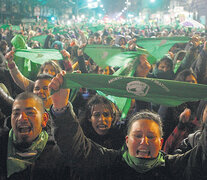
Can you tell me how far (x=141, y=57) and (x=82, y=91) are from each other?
3.37 feet

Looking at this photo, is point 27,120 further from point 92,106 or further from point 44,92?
point 44,92

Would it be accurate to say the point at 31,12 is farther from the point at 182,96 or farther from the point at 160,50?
the point at 182,96

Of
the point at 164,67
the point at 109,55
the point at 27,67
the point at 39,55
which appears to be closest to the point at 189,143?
the point at 164,67

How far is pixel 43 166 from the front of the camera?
2.97m

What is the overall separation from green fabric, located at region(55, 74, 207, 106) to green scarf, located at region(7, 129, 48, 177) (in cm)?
63

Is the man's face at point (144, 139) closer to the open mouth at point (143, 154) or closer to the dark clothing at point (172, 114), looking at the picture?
the open mouth at point (143, 154)

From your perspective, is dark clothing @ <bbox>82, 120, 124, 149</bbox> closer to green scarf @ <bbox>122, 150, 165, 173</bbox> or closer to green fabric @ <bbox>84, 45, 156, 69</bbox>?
green scarf @ <bbox>122, 150, 165, 173</bbox>

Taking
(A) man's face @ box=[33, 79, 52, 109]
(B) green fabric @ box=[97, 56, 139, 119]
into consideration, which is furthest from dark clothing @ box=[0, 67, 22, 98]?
(B) green fabric @ box=[97, 56, 139, 119]

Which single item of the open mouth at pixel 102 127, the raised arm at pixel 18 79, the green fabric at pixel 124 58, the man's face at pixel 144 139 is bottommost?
the open mouth at pixel 102 127

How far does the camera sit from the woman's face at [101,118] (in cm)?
336

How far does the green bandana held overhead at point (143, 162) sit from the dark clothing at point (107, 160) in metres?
0.05

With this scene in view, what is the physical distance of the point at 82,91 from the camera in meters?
4.42

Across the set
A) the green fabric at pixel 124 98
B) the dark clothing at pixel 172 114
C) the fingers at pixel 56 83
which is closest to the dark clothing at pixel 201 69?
the green fabric at pixel 124 98

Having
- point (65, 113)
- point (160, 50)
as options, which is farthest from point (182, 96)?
point (160, 50)
